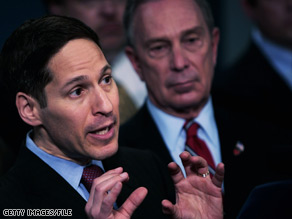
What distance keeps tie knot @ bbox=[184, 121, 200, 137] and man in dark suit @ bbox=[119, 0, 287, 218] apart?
16 mm

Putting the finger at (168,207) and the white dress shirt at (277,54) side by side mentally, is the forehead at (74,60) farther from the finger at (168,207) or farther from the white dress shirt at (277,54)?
the white dress shirt at (277,54)

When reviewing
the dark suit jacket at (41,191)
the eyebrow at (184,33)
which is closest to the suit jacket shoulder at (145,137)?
the eyebrow at (184,33)

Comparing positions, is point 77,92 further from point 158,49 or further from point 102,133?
point 158,49

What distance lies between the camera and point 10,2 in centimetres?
337

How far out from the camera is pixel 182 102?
313 centimetres

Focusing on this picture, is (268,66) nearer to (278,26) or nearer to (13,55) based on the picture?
(278,26)

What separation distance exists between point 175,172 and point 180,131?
85cm

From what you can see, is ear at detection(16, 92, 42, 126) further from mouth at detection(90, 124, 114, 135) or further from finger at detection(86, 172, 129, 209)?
finger at detection(86, 172, 129, 209)

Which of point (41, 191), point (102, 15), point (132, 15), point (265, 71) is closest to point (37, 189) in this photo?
point (41, 191)

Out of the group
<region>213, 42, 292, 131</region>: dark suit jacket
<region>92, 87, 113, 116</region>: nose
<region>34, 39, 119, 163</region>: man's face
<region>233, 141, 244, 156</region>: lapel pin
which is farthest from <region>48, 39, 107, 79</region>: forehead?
<region>213, 42, 292, 131</region>: dark suit jacket

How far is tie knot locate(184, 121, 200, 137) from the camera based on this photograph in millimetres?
3102

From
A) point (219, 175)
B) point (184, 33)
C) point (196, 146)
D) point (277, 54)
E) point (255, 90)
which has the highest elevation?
point (184, 33)

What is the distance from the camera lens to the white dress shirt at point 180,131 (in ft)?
10.1

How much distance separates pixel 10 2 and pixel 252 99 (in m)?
1.89
